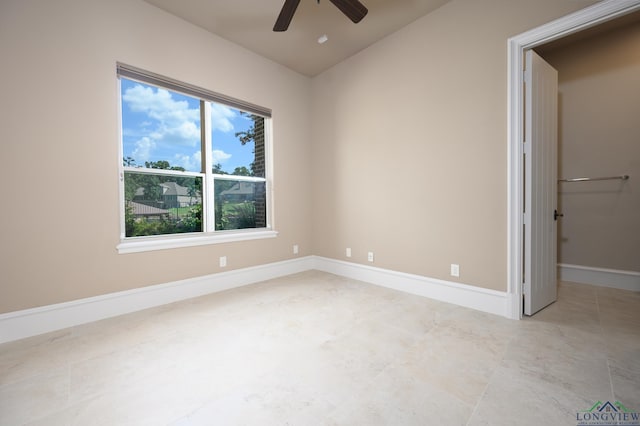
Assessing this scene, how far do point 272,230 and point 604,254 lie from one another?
4.11m

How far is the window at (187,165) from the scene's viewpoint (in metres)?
2.67

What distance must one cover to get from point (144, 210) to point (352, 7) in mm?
2761

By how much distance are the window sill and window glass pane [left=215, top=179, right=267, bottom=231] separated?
14 cm

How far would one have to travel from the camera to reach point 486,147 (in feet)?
8.13

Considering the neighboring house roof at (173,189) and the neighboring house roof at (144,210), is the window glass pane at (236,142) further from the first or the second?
the neighboring house roof at (144,210)

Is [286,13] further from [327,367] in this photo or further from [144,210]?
[327,367]

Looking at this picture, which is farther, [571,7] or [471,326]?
[471,326]

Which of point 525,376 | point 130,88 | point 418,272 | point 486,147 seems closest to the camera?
point 525,376

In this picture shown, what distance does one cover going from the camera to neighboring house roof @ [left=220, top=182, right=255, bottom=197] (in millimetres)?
3459

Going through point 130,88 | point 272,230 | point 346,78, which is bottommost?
point 272,230

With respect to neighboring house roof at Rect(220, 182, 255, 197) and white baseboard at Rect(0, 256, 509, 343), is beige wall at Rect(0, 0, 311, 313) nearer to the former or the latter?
white baseboard at Rect(0, 256, 509, 343)

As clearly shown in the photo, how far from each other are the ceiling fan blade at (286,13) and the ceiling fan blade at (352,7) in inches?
12.7

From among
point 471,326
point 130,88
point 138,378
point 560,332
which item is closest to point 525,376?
point 471,326

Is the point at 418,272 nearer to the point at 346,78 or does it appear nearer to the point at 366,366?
the point at 366,366
